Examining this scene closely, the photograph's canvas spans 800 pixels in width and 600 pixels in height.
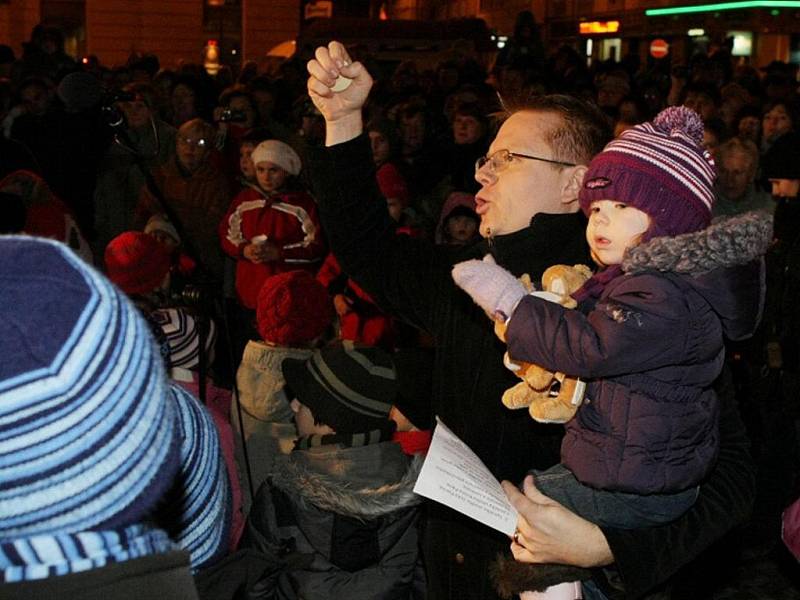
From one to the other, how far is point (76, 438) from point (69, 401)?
0.04 meters

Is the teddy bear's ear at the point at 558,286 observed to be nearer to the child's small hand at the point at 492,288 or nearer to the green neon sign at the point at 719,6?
the child's small hand at the point at 492,288

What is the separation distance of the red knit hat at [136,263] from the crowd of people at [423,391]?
0.01m

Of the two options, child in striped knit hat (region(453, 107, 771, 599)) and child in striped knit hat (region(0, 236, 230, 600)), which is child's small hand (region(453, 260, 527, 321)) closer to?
child in striped knit hat (region(453, 107, 771, 599))

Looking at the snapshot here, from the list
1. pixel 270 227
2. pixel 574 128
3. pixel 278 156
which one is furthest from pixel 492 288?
pixel 278 156

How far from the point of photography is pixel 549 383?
95.5 inches

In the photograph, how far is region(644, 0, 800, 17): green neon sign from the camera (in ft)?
67.1

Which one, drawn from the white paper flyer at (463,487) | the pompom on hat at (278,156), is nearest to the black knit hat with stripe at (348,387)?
the white paper flyer at (463,487)

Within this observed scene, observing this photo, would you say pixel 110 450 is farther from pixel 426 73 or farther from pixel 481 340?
pixel 426 73

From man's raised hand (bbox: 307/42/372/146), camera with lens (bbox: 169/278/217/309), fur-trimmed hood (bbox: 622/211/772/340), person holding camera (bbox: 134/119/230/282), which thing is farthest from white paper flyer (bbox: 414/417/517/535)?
person holding camera (bbox: 134/119/230/282)

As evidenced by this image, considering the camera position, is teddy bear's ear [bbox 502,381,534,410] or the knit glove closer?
the knit glove

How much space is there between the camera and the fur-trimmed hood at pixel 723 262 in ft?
7.54

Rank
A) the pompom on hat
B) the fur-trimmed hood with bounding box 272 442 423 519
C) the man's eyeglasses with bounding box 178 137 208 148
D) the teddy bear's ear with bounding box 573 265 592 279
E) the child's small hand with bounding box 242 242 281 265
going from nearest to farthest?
the teddy bear's ear with bounding box 573 265 592 279 < the fur-trimmed hood with bounding box 272 442 423 519 < the child's small hand with bounding box 242 242 281 265 < the pompom on hat < the man's eyeglasses with bounding box 178 137 208 148

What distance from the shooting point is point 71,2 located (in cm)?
3597

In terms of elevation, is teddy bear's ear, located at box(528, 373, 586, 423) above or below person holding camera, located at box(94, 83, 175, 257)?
below
